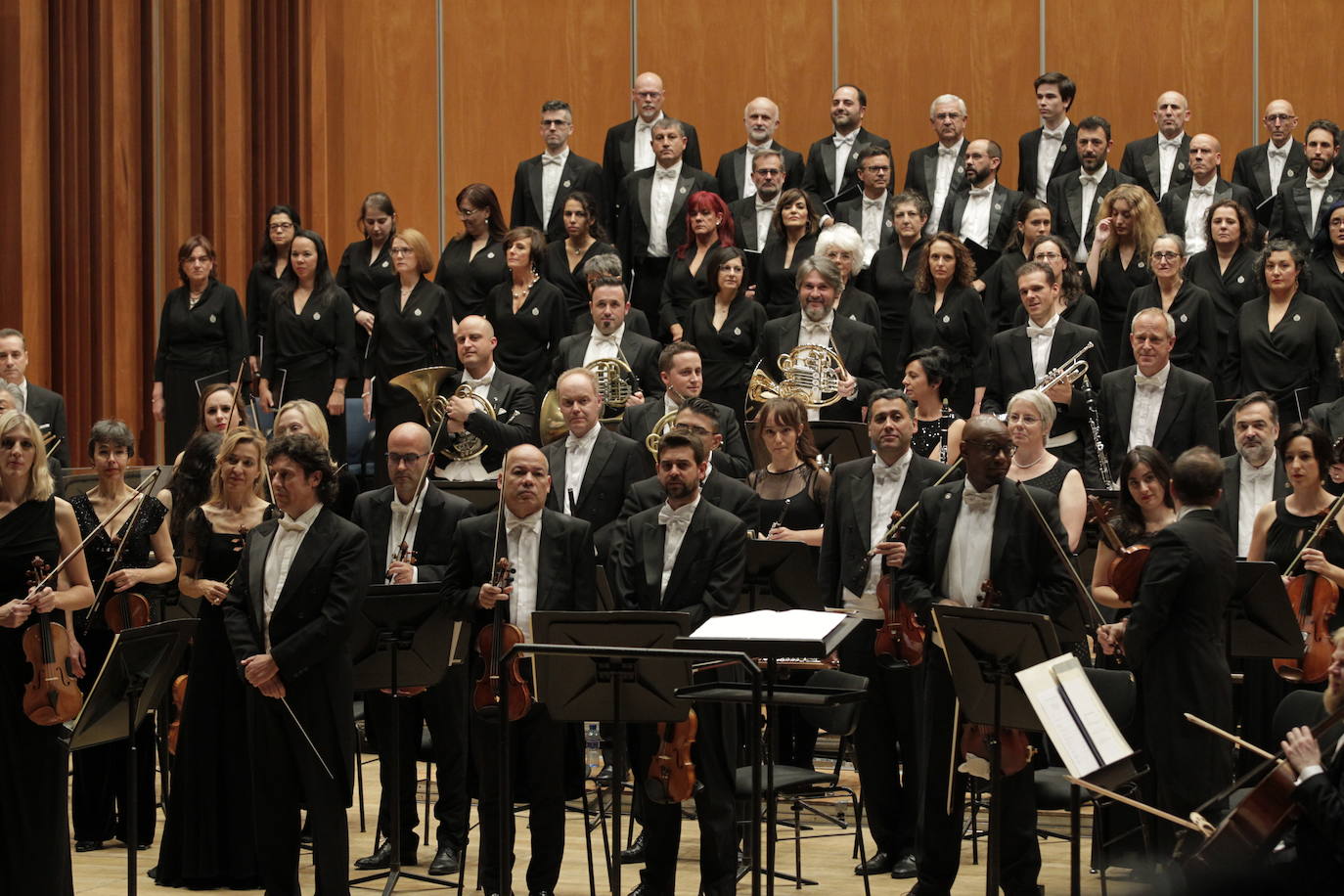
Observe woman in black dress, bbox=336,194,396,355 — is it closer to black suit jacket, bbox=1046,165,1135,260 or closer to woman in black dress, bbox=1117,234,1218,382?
black suit jacket, bbox=1046,165,1135,260

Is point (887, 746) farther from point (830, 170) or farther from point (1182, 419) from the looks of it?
point (830, 170)

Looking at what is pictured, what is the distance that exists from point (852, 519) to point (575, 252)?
325 cm

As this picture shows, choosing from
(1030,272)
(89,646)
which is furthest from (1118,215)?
(89,646)

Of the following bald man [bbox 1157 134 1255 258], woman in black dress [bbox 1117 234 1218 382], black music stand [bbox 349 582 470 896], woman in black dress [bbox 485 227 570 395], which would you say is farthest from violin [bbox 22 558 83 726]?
bald man [bbox 1157 134 1255 258]

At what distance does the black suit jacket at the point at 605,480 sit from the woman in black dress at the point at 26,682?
1.79 metres

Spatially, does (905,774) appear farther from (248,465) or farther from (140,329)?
(140,329)

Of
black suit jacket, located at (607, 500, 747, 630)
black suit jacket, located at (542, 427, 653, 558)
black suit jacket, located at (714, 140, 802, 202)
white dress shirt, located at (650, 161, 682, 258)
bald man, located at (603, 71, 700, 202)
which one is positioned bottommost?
black suit jacket, located at (607, 500, 747, 630)

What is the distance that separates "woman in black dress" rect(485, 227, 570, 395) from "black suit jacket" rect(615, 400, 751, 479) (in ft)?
3.41

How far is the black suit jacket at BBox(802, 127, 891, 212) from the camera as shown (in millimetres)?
8570

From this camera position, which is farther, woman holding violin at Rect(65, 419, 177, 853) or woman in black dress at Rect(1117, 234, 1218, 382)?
woman in black dress at Rect(1117, 234, 1218, 382)

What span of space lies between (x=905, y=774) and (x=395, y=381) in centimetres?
244

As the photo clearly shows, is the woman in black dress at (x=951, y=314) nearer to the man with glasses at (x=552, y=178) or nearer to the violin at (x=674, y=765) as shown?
the man with glasses at (x=552, y=178)

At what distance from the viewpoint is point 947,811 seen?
4.50 metres

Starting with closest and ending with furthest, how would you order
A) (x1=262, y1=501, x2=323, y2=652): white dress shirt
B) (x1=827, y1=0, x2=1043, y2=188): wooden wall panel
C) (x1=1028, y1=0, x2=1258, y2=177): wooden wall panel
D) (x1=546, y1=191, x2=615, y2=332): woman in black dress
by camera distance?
(x1=262, y1=501, x2=323, y2=652): white dress shirt < (x1=546, y1=191, x2=615, y2=332): woman in black dress < (x1=1028, y1=0, x2=1258, y2=177): wooden wall panel < (x1=827, y1=0, x2=1043, y2=188): wooden wall panel
